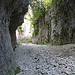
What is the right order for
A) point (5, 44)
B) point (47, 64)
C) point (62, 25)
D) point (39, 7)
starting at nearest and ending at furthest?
point (5, 44)
point (47, 64)
point (62, 25)
point (39, 7)

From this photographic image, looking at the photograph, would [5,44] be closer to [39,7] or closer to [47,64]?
[47,64]

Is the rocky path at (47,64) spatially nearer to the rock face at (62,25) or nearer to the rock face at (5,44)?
the rock face at (5,44)

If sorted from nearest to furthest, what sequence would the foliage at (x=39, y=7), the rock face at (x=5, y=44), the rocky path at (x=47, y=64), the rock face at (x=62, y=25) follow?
the rock face at (x=5, y=44) < the rocky path at (x=47, y=64) < the rock face at (x=62, y=25) < the foliage at (x=39, y=7)

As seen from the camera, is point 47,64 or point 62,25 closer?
point 47,64

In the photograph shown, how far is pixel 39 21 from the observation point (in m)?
16.3

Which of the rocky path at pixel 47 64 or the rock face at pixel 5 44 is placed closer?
the rock face at pixel 5 44

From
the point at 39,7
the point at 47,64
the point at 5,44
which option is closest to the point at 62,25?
the point at 39,7

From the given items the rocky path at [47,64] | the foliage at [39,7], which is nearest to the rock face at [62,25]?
the foliage at [39,7]

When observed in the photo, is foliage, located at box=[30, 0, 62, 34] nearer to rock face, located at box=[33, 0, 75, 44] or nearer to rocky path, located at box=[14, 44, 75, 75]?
rock face, located at box=[33, 0, 75, 44]

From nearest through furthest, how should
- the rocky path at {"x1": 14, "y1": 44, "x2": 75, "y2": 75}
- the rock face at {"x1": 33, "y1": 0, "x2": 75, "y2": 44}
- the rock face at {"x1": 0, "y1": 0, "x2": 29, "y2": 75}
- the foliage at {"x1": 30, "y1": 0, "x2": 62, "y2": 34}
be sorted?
the rock face at {"x1": 0, "y1": 0, "x2": 29, "y2": 75} → the rocky path at {"x1": 14, "y1": 44, "x2": 75, "y2": 75} → the rock face at {"x1": 33, "y1": 0, "x2": 75, "y2": 44} → the foliage at {"x1": 30, "y1": 0, "x2": 62, "y2": 34}

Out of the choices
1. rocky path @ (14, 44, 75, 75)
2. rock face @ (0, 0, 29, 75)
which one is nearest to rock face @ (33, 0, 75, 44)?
rocky path @ (14, 44, 75, 75)

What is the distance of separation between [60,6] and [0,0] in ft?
29.9

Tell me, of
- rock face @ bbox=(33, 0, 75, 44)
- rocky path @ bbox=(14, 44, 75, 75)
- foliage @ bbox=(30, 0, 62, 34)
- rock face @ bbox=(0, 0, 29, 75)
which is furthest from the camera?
foliage @ bbox=(30, 0, 62, 34)

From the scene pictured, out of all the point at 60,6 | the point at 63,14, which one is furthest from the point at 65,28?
the point at 60,6
